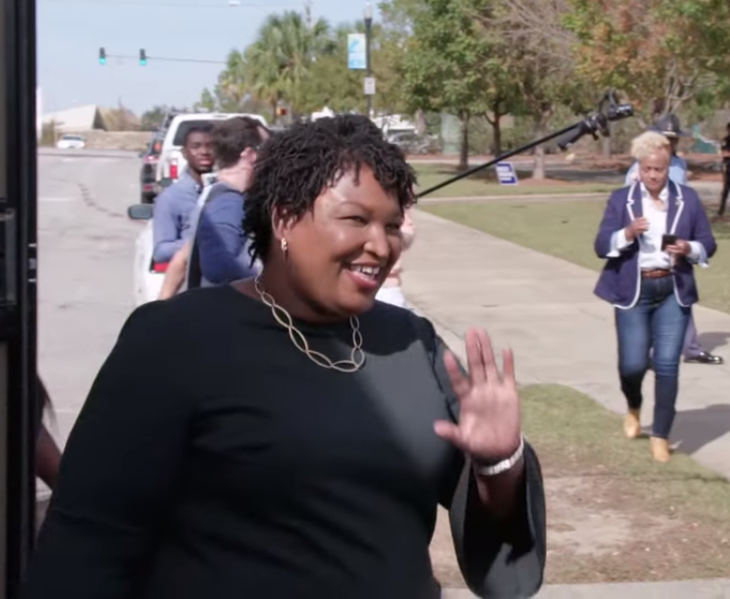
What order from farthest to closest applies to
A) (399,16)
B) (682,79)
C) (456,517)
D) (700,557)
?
(399,16) < (682,79) < (700,557) < (456,517)

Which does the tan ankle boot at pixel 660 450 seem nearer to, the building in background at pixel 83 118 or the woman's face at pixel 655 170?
the woman's face at pixel 655 170

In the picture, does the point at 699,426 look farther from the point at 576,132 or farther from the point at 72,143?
the point at 72,143

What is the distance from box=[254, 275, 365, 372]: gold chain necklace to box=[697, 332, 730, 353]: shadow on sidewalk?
29.1 ft

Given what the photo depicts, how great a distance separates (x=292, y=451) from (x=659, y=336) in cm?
528

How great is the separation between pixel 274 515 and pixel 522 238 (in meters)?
19.0

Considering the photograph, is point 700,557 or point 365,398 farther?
point 700,557

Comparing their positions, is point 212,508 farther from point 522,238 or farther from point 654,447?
point 522,238

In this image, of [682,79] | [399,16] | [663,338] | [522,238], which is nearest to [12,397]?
[663,338]

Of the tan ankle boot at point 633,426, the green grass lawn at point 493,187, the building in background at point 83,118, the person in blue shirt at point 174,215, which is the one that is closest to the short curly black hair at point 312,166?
the person in blue shirt at point 174,215

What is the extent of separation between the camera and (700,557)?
5766 mm

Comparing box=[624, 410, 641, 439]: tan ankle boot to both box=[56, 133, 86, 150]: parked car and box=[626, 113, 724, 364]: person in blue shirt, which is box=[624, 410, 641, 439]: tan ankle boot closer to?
box=[626, 113, 724, 364]: person in blue shirt

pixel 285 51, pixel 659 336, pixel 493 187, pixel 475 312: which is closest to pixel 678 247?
pixel 659 336

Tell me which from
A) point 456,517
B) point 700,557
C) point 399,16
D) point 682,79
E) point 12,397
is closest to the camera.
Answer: point 456,517

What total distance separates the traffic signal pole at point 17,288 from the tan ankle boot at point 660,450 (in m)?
4.67
